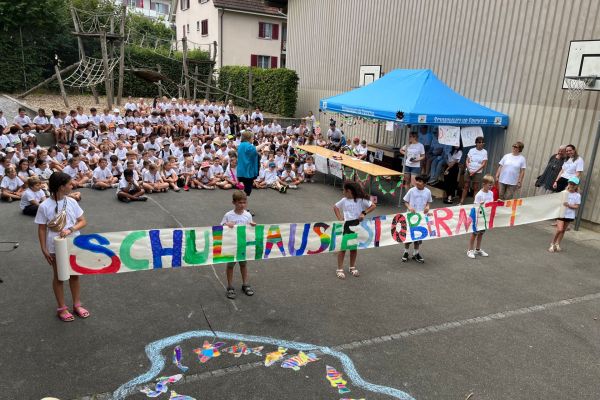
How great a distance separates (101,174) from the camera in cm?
1239

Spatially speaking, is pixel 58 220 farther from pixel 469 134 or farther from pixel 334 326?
pixel 469 134

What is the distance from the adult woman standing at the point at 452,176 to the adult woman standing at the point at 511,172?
173 cm

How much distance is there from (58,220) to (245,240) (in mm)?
2357

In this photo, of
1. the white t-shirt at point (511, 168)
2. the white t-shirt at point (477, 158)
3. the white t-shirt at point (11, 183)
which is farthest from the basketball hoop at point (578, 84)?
the white t-shirt at point (11, 183)

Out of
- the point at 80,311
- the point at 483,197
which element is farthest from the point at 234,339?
the point at 483,197

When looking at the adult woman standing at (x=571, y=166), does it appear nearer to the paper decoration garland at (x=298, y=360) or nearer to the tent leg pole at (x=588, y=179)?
the tent leg pole at (x=588, y=179)

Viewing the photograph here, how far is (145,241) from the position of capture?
5.74m

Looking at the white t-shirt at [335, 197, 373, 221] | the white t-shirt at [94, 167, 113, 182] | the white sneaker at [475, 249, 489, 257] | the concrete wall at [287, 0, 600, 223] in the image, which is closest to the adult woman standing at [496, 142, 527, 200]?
the concrete wall at [287, 0, 600, 223]

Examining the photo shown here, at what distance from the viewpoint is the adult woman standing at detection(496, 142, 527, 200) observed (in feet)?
36.2

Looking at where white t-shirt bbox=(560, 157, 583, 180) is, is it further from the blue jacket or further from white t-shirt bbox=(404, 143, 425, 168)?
the blue jacket

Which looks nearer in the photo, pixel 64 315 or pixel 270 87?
pixel 64 315

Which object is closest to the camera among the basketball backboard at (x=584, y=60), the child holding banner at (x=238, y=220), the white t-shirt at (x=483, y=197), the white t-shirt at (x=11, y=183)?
the child holding banner at (x=238, y=220)

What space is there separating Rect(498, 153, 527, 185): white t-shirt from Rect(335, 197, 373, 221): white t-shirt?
5821mm

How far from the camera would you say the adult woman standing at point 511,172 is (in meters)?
11.0
